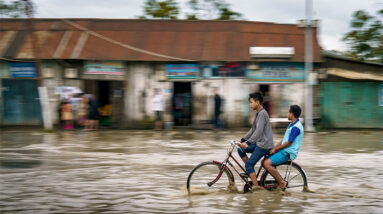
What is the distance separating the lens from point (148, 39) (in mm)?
21547

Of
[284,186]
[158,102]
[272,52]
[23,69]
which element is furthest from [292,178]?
[23,69]

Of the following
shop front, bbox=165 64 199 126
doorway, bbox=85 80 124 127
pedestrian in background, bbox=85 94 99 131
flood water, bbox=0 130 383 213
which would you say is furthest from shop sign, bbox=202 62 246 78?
pedestrian in background, bbox=85 94 99 131

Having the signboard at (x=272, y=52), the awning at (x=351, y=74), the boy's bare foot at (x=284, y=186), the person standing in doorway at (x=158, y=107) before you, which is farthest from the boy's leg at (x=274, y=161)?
the awning at (x=351, y=74)

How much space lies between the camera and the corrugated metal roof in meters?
20.4

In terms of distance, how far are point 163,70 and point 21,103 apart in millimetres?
6518

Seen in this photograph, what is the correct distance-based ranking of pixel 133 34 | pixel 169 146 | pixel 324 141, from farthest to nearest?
pixel 133 34
pixel 324 141
pixel 169 146

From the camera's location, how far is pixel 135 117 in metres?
20.5

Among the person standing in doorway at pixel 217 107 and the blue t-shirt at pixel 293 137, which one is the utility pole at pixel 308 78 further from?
the blue t-shirt at pixel 293 137

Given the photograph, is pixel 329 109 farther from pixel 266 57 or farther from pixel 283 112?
pixel 266 57

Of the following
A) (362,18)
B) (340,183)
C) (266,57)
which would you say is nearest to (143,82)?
(266,57)

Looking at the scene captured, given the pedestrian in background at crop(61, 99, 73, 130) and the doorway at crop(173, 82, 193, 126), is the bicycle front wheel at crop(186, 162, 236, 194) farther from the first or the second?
the doorway at crop(173, 82, 193, 126)

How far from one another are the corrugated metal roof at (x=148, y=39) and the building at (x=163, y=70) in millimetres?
44

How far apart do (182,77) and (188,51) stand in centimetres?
120

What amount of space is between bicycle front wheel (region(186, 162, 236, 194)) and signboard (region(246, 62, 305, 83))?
12.6 metres
